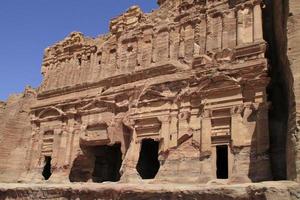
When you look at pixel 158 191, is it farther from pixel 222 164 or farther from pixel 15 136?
pixel 15 136

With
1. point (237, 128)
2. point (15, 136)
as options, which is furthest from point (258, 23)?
point (15, 136)

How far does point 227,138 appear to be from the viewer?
12.3 metres

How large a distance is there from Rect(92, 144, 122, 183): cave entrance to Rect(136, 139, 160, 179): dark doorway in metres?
1.95

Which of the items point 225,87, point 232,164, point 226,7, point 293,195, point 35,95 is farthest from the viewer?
point 35,95

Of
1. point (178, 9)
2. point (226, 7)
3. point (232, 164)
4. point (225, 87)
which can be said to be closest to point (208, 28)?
point (226, 7)

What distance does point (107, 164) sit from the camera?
18.1 m

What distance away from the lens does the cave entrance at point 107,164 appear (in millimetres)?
17500

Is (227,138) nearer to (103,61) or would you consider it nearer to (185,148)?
(185,148)

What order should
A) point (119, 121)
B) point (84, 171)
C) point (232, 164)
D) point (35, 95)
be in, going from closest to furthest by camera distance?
1. point (232, 164)
2. point (119, 121)
3. point (84, 171)
4. point (35, 95)

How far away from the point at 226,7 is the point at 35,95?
12.3 m

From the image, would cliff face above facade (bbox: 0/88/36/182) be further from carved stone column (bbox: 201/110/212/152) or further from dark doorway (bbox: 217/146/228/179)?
carved stone column (bbox: 201/110/212/152)

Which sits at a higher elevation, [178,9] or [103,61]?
[178,9]

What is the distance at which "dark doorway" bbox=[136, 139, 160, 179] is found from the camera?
15844mm

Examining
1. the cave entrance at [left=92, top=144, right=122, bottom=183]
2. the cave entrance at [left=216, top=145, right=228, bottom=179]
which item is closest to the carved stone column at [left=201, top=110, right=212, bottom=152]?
the cave entrance at [left=216, top=145, right=228, bottom=179]
